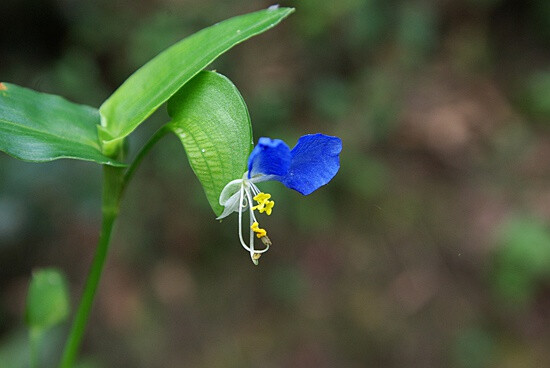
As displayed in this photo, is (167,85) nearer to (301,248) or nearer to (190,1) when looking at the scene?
(301,248)

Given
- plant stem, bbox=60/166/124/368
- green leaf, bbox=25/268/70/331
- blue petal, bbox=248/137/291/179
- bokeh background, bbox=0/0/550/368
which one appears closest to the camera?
blue petal, bbox=248/137/291/179

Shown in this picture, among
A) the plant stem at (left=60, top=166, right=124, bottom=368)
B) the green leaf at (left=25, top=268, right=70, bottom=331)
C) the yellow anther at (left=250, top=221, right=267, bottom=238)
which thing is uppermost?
the yellow anther at (left=250, top=221, right=267, bottom=238)

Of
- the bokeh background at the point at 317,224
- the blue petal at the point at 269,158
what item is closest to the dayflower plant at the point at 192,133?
the blue petal at the point at 269,158

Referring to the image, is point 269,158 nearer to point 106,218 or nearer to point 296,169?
point 296,169

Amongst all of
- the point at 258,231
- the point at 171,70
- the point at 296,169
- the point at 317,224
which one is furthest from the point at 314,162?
the point at 317,224

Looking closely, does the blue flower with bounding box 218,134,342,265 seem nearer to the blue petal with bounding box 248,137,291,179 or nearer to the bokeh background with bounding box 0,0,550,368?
the blue petal with bounding box 248,137,291,179

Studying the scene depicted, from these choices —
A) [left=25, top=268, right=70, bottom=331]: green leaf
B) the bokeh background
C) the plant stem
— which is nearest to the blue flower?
the plant stem

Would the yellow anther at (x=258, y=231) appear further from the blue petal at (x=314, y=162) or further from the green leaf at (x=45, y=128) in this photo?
the green leaf at (x=45, y=128)
